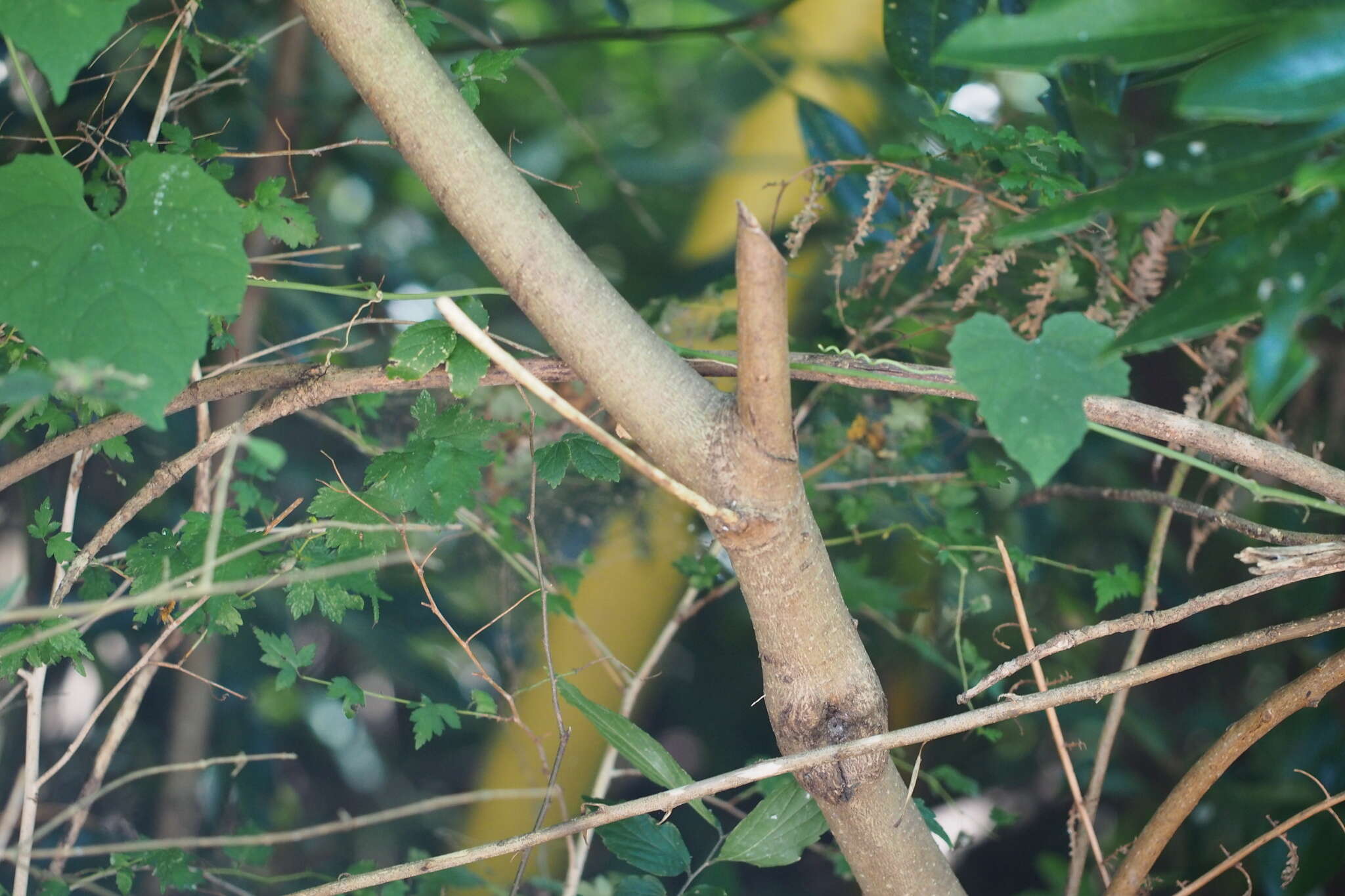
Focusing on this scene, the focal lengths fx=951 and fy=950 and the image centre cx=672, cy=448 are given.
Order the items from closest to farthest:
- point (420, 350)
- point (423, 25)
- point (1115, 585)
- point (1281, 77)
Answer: point (1281, 77) → point (420, 350) → point (423, 25) → point (1115, 585)

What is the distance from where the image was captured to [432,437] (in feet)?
1.98

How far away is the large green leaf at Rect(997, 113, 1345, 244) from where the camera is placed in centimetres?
34

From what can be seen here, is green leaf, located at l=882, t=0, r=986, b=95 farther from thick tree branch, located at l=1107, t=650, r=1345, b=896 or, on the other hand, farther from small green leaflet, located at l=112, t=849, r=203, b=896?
small green leaflet, located at l=112, t=849, r=203, b=896

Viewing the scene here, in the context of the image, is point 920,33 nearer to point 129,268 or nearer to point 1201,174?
point 1201,174

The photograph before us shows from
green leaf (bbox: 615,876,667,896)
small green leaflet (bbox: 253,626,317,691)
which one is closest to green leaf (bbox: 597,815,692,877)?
green leaf (bbox: 615,876,667,896)

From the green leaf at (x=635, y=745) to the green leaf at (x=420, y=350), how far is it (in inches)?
8.5

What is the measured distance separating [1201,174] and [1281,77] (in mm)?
46

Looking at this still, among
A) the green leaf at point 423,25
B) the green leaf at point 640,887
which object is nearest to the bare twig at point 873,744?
the green leaf at point 640,887

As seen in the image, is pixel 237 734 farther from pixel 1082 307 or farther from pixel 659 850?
pixel 1082 307

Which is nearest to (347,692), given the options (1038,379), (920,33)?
(1038,379)

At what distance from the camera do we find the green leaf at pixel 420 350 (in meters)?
0.53

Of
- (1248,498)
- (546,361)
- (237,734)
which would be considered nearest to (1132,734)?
(1248,498)

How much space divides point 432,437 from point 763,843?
1.10ft

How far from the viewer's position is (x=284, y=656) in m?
0.73
